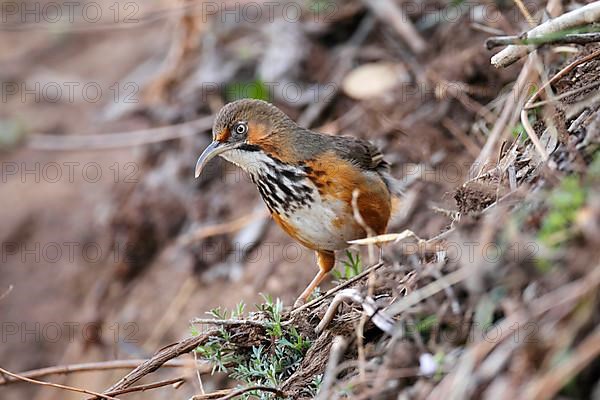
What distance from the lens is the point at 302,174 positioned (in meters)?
4.25

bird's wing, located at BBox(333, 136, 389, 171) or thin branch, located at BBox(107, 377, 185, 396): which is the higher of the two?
bird's wing, located at BBox(333, 136, 389, 171)

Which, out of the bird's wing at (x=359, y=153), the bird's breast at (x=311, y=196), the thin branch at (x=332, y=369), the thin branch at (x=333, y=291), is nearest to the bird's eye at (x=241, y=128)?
the bird's breast at (x=311, y=196)

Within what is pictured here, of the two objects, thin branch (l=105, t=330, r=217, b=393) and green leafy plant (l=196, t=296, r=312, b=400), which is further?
thin branch (l=105, t=330, r=217, b=393)

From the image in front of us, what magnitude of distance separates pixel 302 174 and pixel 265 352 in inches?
49.6

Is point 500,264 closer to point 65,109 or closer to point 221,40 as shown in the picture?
point 221,40

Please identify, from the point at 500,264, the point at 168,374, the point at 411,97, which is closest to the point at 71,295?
the point at 168,374

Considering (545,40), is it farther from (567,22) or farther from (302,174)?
(302,174)

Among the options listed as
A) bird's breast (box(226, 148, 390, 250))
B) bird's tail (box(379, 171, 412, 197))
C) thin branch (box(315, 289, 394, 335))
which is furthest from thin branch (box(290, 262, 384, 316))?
bird's tail (box(379, 171, 412, 197))

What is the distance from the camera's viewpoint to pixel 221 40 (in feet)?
25.5

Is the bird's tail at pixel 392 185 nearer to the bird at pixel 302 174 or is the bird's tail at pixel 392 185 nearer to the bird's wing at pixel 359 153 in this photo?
the bird's wing at pixel 359 153

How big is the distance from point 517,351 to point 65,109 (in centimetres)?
758

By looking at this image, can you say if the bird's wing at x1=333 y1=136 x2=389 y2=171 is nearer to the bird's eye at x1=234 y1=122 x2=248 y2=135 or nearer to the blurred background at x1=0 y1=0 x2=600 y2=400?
the bird's eye at x1=234 y1=122 x2=248 y2=135

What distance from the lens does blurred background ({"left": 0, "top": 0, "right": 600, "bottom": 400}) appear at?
595 centimetres

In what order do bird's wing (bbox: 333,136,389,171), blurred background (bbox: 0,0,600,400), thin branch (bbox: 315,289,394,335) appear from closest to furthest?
1. thin branch (bbox: 315,289,394,335)
2. bird's wing (bbox: 333,136,389,171)
3. blurred background (bbox: 0,0,600,400)
